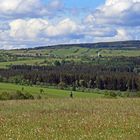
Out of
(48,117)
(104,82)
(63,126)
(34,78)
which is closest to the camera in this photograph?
(63,126)

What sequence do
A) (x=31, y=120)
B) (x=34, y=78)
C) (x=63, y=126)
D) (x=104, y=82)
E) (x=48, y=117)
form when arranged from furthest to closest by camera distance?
(x=34, y=78) < (x=104, y=82) < (x=48, y=117) < (x=31, y=120) < (x=63, y=126)

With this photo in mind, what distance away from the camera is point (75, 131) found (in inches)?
733

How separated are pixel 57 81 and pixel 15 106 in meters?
113

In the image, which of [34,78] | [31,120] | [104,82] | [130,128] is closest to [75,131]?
[130,128]

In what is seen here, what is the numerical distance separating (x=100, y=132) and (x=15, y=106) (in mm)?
17642

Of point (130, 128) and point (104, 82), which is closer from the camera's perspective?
point (130, 128)

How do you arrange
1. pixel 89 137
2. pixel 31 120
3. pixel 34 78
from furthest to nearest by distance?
pixel 34 78
pixel 31 120
pixel 89 137

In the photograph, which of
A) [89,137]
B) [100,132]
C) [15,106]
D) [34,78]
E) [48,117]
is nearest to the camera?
[89,137]

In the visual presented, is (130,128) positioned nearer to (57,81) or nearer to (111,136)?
(111,136)

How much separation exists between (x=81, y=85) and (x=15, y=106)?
340 feet

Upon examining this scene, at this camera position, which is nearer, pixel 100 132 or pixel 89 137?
pixel 89 137

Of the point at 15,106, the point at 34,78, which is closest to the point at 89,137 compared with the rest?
the point at 15,106

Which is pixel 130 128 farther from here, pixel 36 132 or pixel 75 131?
pixel 36 132

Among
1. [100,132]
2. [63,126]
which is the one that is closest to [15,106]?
[63,126]
